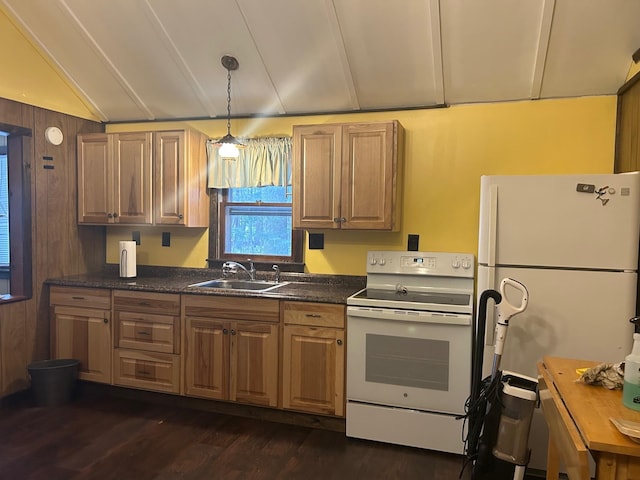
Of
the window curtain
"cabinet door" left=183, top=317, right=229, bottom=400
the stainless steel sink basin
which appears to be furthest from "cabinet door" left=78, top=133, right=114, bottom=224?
"cabinet door" left=183, top=317, right=229, bottom=400

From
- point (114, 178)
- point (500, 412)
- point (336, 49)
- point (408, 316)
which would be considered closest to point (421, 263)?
point (408, 316)

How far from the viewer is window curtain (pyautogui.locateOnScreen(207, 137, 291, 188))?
142 inches

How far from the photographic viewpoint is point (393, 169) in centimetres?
310

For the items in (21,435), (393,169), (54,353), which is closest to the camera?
(21,435)

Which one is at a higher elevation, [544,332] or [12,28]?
[12,28]

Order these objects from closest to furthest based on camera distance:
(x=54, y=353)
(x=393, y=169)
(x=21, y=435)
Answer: (x=21, y=435), (x=393, y=169), (x=54, y=353)

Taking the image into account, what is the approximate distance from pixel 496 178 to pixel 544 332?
870mm

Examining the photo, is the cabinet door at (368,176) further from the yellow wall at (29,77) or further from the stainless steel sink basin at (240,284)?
the yellow wall at (29,77)

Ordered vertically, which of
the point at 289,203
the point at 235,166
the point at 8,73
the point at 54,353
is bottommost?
the point at 54,353

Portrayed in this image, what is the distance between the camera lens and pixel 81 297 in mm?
3492

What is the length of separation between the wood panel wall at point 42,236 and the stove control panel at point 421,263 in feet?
8.28

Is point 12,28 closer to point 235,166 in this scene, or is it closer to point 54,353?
point 235,166

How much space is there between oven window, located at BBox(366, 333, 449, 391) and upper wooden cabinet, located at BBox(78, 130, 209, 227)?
1818 mm

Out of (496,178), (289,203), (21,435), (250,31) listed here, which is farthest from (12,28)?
(496,178)
